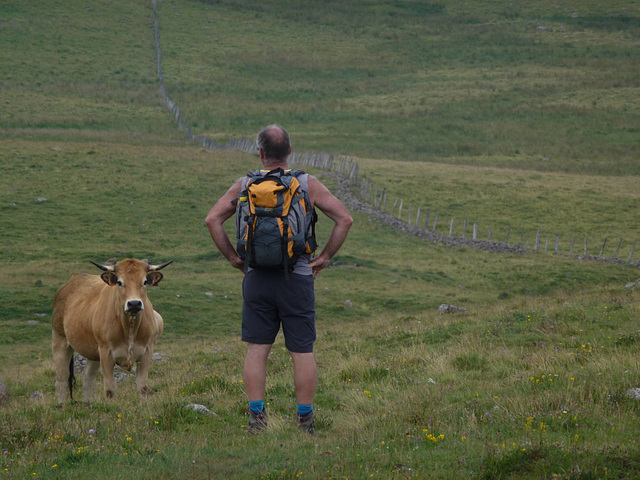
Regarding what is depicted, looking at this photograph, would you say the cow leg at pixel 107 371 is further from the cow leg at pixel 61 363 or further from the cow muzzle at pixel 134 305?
the cow leg at pixel 61 363

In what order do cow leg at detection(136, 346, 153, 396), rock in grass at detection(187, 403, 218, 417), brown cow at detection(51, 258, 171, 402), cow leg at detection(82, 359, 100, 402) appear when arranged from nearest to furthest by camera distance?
1. rock in grass at detection(187, 403, 218, 417)
2. brown cow at detection(51, 258, 171, 402)
3. cow leg at detection(136, 346, 153, 396)
4. cow leg at detection(82, 359, 100, 402)

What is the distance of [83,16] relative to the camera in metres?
110

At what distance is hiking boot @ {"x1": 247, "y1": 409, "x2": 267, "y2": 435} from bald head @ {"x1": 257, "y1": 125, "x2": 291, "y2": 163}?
229 centimetres

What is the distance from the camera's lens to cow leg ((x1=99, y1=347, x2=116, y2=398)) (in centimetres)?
972

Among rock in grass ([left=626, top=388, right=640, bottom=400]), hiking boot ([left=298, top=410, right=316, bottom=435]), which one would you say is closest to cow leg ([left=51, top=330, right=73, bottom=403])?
hiking boot ([left=298, top=410, right=316, bottom=435])

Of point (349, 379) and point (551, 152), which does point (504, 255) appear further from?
point (551, 152)

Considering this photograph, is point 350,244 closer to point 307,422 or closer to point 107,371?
point 107,371

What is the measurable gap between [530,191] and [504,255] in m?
14.9

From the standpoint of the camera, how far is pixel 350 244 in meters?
32.4

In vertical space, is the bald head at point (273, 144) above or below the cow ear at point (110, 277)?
above

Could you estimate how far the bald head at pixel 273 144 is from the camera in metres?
6.73

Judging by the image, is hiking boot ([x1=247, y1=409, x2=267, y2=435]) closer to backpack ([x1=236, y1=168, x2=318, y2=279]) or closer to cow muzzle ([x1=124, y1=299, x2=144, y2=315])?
backpack ([x1=236, y1=168, x2=318, y2=279])

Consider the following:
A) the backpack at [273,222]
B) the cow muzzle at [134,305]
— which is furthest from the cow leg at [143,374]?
the backpack at [273,222]

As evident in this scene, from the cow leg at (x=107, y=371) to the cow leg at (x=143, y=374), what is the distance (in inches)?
12.8
